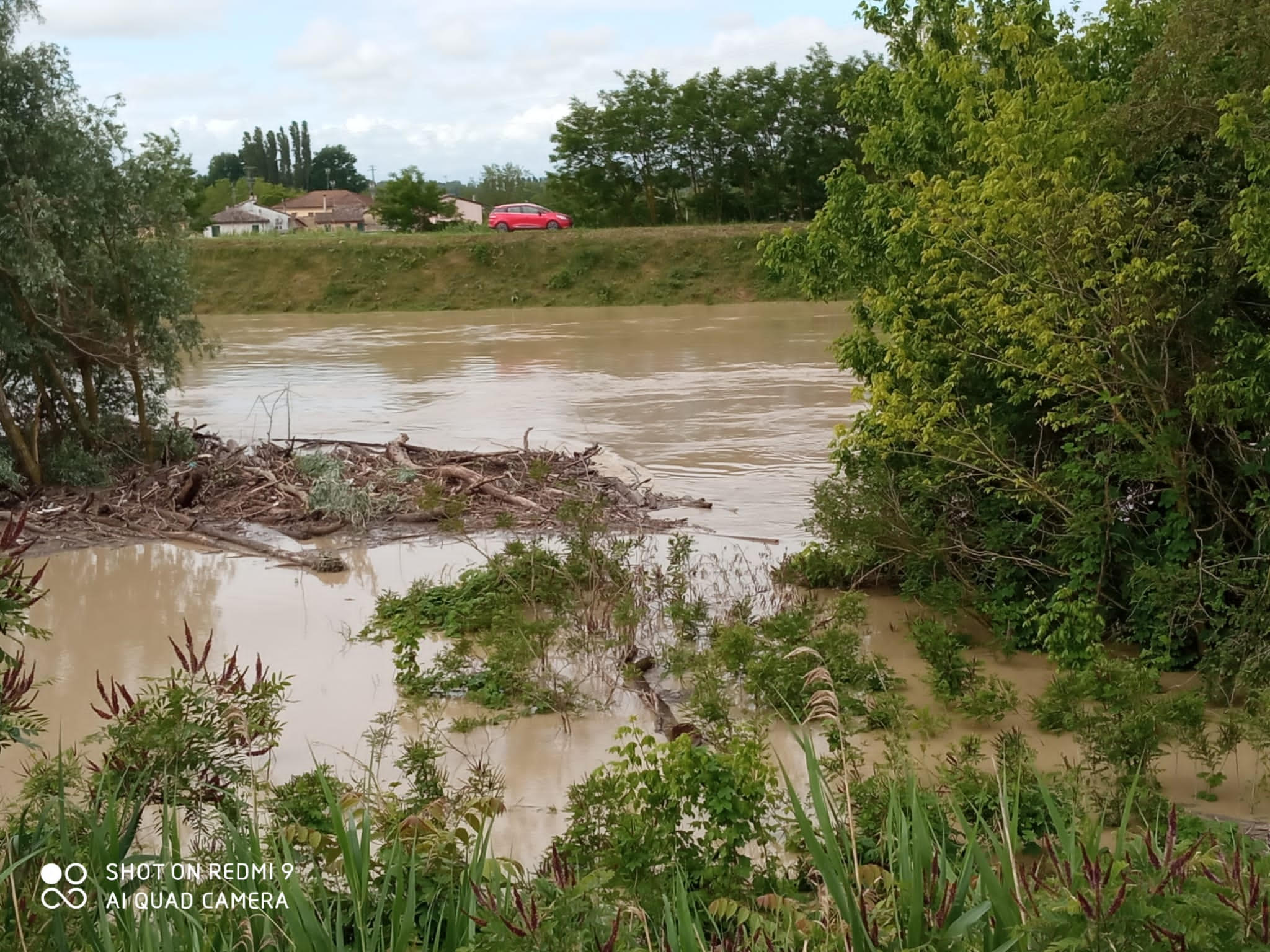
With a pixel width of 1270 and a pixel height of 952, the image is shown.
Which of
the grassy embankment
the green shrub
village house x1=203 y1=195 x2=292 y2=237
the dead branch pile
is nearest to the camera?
the dead branch pile

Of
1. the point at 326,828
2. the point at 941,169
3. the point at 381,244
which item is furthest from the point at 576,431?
the point at 381,244

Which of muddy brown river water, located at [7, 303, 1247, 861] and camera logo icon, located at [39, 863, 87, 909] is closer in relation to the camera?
camera logo icon, located at [39, 863, 87, 909]

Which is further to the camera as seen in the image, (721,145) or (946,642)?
(721,145)

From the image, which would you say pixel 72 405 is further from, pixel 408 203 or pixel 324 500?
pixel 408 203

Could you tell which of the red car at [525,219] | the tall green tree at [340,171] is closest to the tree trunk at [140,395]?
the red car at [525,219]

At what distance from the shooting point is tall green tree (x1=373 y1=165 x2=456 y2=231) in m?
60.8

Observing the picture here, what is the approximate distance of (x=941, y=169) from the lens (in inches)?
425

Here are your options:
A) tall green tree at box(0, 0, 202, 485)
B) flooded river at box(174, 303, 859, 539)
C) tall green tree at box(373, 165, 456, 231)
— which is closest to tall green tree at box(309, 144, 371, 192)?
tall green tree at box(373, 165, 456, 231)

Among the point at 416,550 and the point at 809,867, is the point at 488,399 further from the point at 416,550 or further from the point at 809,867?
the point at 809,867

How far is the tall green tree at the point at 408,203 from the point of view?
60.8 m

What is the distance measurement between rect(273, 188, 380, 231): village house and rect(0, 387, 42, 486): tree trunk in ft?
259

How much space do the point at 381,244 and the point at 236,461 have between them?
38579 mm

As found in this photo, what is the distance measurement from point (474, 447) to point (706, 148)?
4231 centimetres

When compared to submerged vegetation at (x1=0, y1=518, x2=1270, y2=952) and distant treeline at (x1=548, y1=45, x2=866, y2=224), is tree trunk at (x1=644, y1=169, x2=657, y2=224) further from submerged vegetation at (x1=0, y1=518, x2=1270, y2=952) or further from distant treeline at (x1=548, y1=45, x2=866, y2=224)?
submerged vegetation at (x1=0, y1=518, x2=1270, y2=952)
